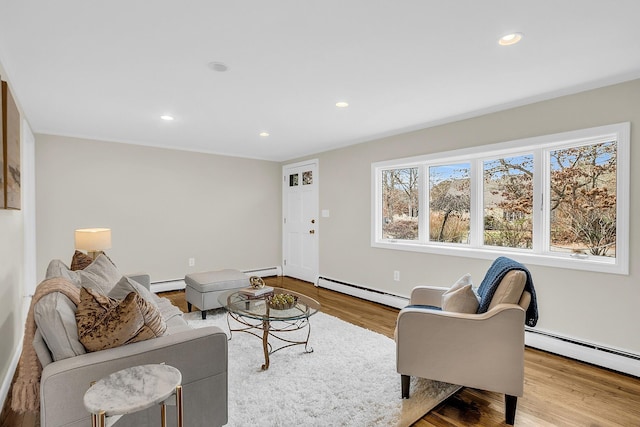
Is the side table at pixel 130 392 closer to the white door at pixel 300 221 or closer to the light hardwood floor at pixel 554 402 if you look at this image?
the light hardwood floor at pixel 554 402

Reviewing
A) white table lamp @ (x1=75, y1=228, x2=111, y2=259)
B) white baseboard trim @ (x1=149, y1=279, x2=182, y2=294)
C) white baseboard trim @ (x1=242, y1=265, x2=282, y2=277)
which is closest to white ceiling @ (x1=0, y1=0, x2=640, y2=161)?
white table lamp @ (x1=75, y1=228, x2=111, y2=259)

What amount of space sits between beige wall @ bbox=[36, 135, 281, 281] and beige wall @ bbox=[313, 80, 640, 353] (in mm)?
1378

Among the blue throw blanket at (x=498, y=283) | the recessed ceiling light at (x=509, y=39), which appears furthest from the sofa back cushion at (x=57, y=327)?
the recessed ceiling light at (x=509, y=39)

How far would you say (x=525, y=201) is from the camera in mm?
3162

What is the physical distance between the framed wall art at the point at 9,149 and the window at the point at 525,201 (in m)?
3.58

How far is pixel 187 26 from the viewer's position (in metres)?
1.79

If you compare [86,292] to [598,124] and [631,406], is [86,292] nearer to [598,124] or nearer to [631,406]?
[631,406]

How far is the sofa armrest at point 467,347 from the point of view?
1873 millimetres

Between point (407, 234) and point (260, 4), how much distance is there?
3239mm

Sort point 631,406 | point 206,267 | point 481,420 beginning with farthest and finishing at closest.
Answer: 1. point 206,267
2. point 631,406
3. point 481,420

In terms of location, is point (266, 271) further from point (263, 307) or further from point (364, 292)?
point (263, 307)

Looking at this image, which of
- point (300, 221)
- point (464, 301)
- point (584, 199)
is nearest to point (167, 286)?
point (300, 221)

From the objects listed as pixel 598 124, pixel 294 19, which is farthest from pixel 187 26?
pixel 598 124

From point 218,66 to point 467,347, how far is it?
2430 millimetres
